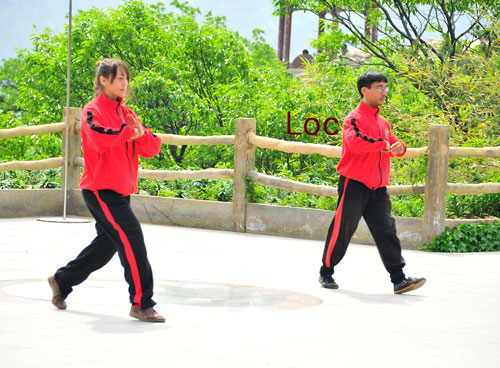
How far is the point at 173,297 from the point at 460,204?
502 cm

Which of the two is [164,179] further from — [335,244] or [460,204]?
[335,244]

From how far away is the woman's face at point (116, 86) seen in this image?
5.61 metres

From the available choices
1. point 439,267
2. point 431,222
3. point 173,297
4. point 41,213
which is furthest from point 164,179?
point 173,297

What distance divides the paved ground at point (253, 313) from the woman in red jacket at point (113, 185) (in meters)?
0.20

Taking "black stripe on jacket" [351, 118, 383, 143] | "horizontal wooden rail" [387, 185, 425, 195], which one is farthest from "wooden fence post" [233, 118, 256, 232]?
"black stripe on jacket" [351, 118, 383, 143]

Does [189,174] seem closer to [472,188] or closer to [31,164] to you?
[31,164]

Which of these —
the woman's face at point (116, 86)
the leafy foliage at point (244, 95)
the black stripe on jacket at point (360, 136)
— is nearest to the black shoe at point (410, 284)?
the black stripe on jacket at point (360, 136)

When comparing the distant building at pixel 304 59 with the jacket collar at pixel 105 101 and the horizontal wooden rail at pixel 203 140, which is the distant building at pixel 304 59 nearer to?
the horizontal wooden rail at pixel 203 140

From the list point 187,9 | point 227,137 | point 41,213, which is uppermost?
point 187,9

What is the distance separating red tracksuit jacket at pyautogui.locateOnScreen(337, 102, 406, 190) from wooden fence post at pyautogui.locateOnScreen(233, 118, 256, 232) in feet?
13.0

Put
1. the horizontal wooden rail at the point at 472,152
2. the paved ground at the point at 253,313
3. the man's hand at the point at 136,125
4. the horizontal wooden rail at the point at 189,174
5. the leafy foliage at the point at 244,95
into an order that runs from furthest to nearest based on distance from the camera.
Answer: the leafy foliage at the point at 244,95 → the horizontal wooden rail at the point at 189,174 → the horizontal wooden rail at the point at 472,152 → the man's hand at the point at 136,125 → the paved ground at the point at 253,313

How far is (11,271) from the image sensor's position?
720cm

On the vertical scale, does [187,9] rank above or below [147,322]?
above

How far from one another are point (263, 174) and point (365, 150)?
13.6ft
